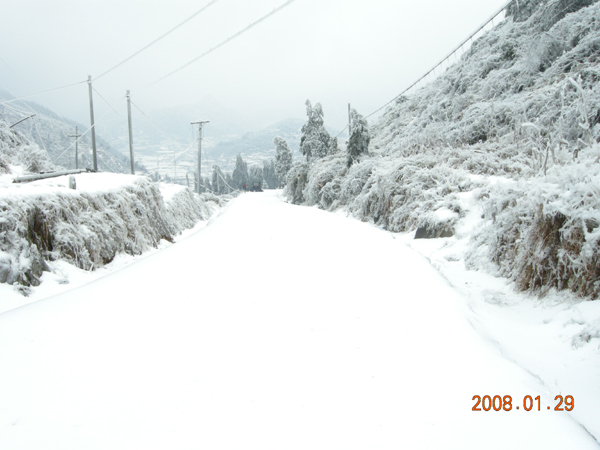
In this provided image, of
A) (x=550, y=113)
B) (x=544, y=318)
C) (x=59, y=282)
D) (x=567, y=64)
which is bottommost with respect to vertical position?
(x=59, y=282)

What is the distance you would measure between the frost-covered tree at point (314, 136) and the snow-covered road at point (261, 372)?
2861cm

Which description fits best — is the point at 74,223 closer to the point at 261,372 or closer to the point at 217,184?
the point at 261,372

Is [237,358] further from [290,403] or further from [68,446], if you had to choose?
[68,446]

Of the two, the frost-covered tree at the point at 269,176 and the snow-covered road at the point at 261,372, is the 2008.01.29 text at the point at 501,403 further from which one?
the frost-covered tree at the point at 269,176

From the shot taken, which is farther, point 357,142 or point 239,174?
point 239,174

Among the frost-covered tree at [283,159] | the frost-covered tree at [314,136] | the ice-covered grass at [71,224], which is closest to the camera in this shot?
the ice-covered grass at [71,224]

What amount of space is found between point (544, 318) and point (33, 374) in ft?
12.8

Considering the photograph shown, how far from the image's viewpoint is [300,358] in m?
2.20

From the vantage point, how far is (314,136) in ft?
105

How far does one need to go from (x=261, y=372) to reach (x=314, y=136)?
31.4 meters

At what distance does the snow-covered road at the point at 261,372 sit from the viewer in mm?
1551

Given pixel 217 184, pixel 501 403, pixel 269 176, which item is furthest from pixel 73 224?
pixel 269 176

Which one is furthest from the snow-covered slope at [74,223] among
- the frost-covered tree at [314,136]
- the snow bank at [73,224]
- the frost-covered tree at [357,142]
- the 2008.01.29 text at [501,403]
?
the frost-covered tree at [314,136]

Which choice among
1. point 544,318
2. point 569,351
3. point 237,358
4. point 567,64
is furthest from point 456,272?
point 567,64
